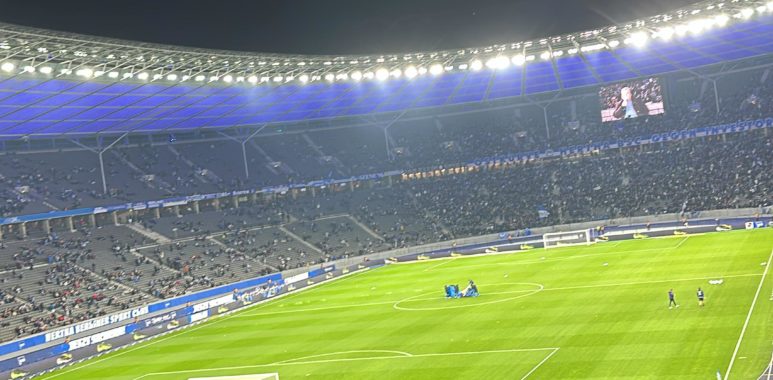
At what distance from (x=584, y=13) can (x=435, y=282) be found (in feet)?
69.1

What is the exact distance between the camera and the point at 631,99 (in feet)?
291

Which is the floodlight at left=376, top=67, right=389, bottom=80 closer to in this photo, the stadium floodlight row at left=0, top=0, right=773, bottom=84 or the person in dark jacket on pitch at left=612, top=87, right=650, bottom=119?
the stadium floodlight row at left=0, top=0, right=773, bottom=84

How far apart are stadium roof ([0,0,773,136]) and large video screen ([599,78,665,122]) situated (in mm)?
1223

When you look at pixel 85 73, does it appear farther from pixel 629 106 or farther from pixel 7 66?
pixel 629 106

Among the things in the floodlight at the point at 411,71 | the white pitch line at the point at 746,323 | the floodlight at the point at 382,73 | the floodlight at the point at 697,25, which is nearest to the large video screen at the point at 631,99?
the floodlight at the point at 697,25

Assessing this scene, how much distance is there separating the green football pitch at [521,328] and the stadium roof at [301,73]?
17728mm

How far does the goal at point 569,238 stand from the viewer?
70.5 meters

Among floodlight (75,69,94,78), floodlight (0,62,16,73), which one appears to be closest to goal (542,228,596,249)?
floodlight (75,69,94,78)

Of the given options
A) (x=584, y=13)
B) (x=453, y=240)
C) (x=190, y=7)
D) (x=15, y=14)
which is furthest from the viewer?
(x=453, y=240)

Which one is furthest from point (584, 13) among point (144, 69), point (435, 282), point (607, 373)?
point (607, 373)

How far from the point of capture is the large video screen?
87.4 metres

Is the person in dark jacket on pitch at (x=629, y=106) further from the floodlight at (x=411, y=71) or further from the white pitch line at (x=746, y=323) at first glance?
the white pitch line at (x=746, y=323)

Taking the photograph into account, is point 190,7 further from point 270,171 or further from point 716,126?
point 716,126

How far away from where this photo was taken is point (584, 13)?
56.7 m
